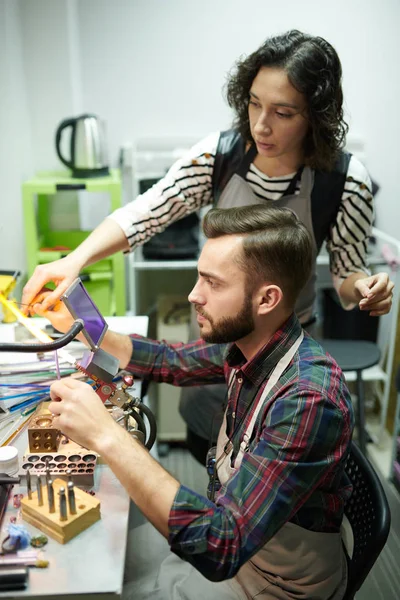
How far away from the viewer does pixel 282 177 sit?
160 cm

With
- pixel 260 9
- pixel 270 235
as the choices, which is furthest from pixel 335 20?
pixel 270 235

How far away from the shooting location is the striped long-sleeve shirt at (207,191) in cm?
159

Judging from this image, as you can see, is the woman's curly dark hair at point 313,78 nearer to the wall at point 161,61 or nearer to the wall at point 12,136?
the wall at point 12,136

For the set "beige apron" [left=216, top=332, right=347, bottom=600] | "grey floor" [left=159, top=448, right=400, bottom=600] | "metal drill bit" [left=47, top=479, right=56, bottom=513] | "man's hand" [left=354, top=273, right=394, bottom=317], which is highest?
"man's hand" [left=354, top=273, right=394, bottom=317]

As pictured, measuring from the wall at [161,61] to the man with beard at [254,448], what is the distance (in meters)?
1.62

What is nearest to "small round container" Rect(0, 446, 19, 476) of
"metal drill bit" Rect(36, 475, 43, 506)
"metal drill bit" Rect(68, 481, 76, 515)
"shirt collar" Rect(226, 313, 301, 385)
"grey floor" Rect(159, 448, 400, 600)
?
"metal drill bit" Rect(36, 475, 43, 506)

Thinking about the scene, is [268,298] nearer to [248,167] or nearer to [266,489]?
[266,489]

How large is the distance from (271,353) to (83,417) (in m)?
0.41

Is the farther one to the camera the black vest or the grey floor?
the grey floor

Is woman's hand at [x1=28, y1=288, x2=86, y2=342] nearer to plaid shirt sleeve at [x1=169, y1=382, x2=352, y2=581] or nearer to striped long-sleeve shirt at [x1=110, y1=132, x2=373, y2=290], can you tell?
striped long-sleeve shirt at [x1=110, y1=132, x2=373, y2=290]

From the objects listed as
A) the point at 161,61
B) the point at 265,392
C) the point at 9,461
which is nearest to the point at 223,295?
the point at 265,392

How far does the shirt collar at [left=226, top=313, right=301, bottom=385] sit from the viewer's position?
3.89ft

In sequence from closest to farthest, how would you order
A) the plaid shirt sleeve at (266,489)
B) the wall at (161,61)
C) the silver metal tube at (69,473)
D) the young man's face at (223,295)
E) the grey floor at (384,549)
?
the plaid shirt sleeve at (266,489) < the silver metal tube at (69,473) < the young man's face at (223,295) < the grey floor at (384,549) < the wall at (161,61)

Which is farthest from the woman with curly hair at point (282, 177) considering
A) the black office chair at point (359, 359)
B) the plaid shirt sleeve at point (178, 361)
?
the black office chair at point (359, 359)
